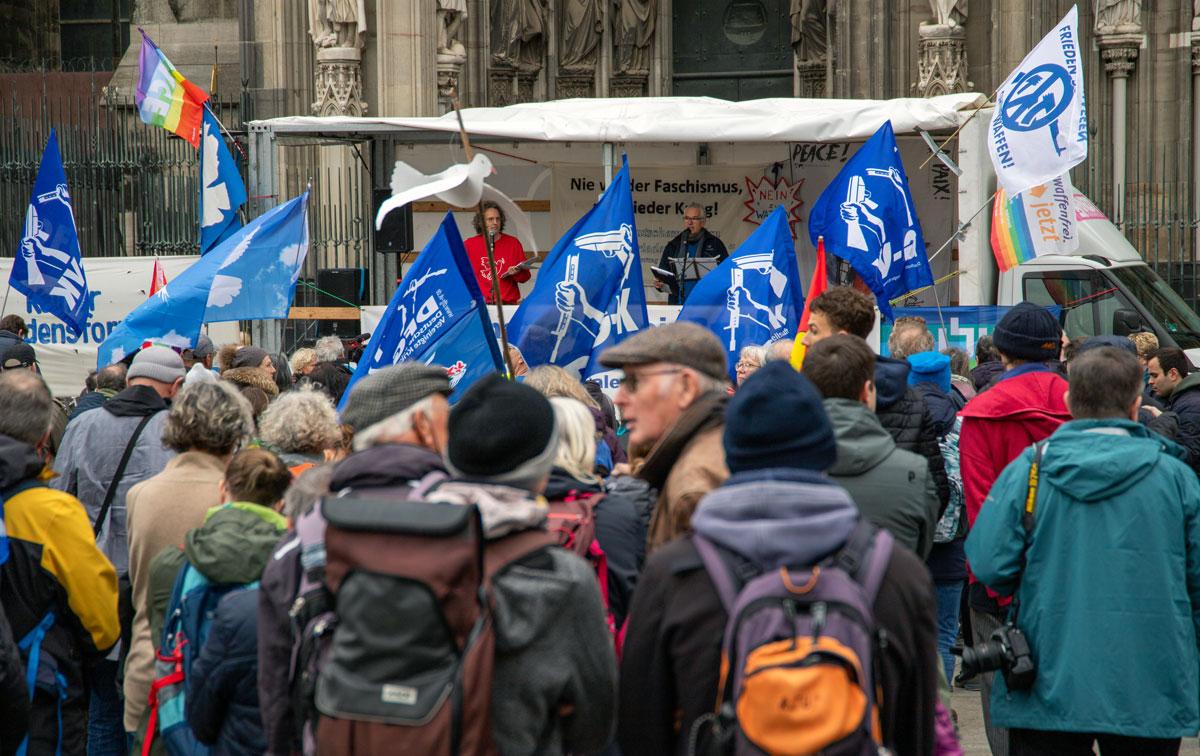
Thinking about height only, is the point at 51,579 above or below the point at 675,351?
below

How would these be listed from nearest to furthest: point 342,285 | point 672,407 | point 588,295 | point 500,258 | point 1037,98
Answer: point 672,407, point 588,295, point 1037,98, point 500,258, point 342,285

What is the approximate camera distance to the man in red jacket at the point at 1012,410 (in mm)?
5727

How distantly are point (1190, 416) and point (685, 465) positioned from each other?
4657 mm

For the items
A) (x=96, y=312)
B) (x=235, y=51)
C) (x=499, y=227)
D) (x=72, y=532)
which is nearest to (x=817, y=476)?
(x=72, y=532)

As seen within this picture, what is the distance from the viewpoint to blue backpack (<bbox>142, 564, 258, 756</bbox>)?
444cm

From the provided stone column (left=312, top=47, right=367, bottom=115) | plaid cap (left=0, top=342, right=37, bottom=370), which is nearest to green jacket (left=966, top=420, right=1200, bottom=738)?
plaid cap (left=0, top=342, right=37, bottom=370)

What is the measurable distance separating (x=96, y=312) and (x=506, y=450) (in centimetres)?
1191

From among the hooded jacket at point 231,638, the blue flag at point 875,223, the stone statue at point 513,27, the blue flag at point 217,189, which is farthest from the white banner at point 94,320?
the hooded jacket at point 231,638

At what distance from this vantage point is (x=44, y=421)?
188 inches

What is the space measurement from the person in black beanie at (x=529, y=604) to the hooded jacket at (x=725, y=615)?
0.26 feet

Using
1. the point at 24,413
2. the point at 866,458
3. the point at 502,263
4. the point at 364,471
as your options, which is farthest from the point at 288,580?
the point at 502,263

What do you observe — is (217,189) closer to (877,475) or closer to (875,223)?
(875,223)

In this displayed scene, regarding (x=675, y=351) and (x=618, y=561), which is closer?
(x=675, y=351)

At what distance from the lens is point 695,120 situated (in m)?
12.4
